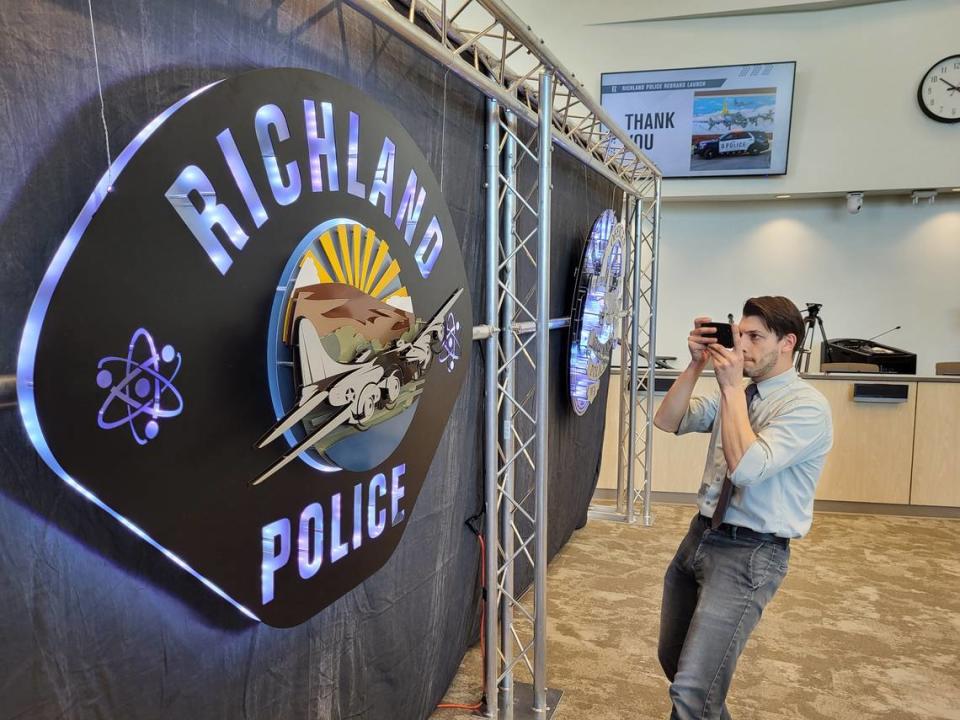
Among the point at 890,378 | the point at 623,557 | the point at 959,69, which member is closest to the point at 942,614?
the point at 623,557

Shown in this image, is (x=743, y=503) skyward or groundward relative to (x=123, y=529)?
groundward

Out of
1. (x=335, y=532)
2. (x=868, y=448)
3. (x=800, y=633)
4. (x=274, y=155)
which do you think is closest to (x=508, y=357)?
(x=335, y=532)

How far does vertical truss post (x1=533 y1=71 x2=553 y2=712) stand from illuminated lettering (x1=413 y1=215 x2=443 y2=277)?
24.4 inches

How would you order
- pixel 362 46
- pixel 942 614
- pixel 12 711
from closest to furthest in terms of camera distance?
1. pixel 12 711
2. pixel 362 46
3. pixel 942 614

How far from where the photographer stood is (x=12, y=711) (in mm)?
986

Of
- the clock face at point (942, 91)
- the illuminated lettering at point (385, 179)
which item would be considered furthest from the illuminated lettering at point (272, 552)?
the clock face at point (942, 91)

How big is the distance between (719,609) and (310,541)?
1075 mm

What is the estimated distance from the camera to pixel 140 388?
108cm

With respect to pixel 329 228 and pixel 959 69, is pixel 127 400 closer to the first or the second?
pixel 329 228

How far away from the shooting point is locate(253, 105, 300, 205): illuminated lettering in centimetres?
129

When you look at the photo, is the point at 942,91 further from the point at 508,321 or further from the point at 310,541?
the point at 310,541

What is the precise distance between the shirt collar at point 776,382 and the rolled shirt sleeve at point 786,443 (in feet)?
0.43

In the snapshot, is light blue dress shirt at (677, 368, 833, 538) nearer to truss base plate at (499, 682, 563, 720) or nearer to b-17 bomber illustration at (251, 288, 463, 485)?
b-17 bomber illustration at (251, 288, 463, 485)

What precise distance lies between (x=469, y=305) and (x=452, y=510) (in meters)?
0.76
